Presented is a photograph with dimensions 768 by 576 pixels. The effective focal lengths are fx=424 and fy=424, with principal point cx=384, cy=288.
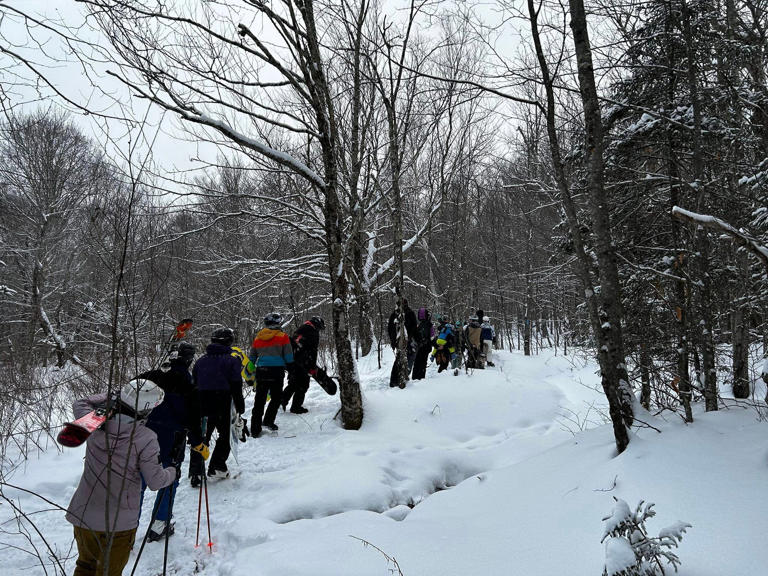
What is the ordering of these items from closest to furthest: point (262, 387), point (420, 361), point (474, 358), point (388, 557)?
1. point (388, 557)
2. point (262, 387)
3. point (420, 361)
4. point (474, 358)

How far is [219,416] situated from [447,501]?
2.72 m

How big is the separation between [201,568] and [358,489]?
5.60 feet

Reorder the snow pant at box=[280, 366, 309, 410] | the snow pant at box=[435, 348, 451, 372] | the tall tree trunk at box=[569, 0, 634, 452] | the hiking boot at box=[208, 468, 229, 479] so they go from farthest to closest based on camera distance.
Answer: the snow pant at box=[435, 348, 451, 372] → the snow pant at box=[280, 366, 309, 410] → the hiking boot at box=[208, 468, 229, 479] → the tall tree trunk at box=[569, 0, 634, 452]

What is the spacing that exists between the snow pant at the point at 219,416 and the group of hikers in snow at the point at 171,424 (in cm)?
1

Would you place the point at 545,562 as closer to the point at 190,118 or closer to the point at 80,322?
the point at 190,118

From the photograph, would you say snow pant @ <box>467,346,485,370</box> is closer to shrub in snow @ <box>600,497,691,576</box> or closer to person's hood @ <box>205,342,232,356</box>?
person's hood @ <box>205,342,232,356</box>

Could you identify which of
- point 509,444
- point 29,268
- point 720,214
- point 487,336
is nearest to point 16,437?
point 509,444

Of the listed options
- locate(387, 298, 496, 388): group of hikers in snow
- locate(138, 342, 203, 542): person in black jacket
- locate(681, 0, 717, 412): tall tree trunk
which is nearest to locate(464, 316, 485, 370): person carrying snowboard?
locate(387, 298, 496, 388): group of hikers in snow

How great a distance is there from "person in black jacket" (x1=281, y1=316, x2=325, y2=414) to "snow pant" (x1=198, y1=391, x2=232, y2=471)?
1.87 m

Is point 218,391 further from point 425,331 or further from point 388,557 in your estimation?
point 425,331

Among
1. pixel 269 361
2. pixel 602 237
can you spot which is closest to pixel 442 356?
pixel 269 361

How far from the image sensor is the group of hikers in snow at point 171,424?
2600mm

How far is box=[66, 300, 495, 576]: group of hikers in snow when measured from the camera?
260 cm

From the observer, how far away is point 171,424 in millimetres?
4195
